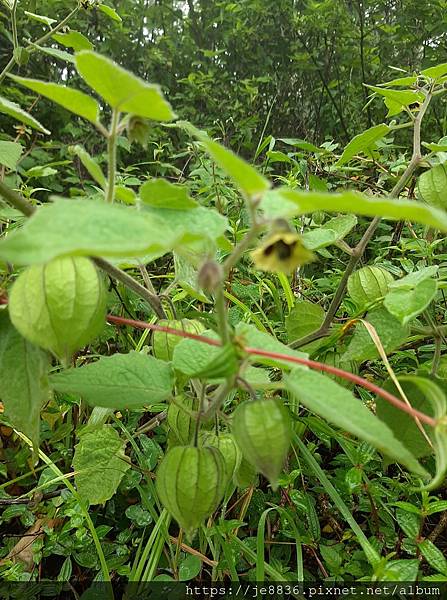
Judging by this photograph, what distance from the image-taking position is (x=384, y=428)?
1.13ft

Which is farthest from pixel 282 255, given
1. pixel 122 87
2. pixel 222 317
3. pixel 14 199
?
pixel 14 199

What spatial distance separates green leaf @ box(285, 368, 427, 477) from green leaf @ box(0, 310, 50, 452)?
0.73ft

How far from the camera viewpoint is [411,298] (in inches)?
20.9

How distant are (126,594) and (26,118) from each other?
0.60m

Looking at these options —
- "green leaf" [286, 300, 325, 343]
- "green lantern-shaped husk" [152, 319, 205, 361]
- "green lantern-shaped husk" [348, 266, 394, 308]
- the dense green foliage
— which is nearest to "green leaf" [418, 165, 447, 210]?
the dense green foliage

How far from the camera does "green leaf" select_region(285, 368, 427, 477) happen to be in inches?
13.0

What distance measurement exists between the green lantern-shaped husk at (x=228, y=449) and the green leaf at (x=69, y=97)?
0.33 metres

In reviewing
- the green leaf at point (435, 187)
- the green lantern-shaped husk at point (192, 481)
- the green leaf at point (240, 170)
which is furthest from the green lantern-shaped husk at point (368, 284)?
the green leaf at point (240, 170)

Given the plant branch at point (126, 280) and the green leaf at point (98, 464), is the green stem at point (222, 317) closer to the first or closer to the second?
the plant branch at point (126, 280)

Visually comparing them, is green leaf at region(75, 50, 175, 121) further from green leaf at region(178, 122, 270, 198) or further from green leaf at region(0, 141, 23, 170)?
green leaf at region(0, 141, 23, 170)

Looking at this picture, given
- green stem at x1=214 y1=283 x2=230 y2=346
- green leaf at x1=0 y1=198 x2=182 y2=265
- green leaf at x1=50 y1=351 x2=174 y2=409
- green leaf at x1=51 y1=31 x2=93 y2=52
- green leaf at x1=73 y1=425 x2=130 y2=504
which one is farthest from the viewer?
green leaf at x1=51 y1=31 x2=93 y2=52

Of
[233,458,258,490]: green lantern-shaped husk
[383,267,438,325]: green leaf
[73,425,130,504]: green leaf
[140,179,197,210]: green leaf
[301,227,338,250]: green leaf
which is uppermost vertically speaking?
[140,179,197,210]: green leaf

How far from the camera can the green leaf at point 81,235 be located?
0.26 meters

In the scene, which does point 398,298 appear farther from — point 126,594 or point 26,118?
point 126,594
